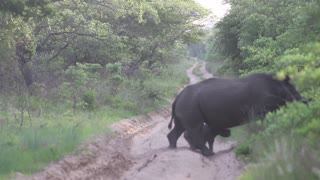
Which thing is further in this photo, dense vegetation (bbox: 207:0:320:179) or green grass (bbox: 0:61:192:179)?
green grass (bbox: 0:61:192:179)

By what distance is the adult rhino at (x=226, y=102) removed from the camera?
11.2 m

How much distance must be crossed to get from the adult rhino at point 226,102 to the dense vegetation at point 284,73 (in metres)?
0.45

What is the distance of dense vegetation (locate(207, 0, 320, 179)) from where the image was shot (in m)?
6.14

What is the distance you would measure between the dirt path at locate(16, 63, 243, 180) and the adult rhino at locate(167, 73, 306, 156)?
Result: 2.08 ft

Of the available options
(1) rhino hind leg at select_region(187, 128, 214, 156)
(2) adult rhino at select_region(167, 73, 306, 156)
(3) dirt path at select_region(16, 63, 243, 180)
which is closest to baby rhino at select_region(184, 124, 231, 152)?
(2) adult rhino at select_region(167, 73, 306, 156)

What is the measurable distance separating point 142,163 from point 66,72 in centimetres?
1055

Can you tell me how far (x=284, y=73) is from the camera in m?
5.84

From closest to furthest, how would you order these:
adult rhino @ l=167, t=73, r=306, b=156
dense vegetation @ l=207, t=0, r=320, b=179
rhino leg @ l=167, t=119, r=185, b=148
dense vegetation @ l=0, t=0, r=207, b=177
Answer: dense vegetation @ l=207, t=0, r=320, b=179 < adult rhino @ l=167, t=73, r=306, b=156 < dense vegetation @ l=0, t=0, r=207, b=177 < rhino leg @ l=167, t=119, r=185, b=148

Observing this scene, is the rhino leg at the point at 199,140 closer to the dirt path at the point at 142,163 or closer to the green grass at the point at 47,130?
the dirt path at the point at 142,163

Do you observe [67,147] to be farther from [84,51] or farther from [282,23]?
[84,51]

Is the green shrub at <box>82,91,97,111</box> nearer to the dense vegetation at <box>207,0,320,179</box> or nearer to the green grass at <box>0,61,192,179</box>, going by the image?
the green grass at <box>0,61,192,179</box>

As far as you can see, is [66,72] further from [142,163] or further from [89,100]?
[142,163]

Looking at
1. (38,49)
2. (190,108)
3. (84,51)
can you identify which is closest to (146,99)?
(84,51)

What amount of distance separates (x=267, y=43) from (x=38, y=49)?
11342mm
